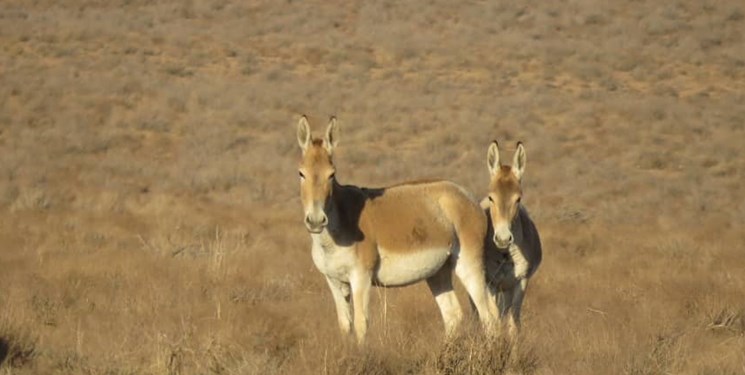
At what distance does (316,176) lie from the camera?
24.6 ft

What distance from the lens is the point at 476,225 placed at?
8.45 m

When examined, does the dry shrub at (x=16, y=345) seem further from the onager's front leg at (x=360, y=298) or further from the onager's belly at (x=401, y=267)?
the onager's belly at (x=401, y=267)

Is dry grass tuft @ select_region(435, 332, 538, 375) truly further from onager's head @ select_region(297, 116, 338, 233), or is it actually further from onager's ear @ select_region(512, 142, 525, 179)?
onager's ear @ select_region(512, 142, 525, 179)

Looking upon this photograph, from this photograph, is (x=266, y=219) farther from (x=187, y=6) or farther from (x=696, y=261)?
(x=187, y=6)

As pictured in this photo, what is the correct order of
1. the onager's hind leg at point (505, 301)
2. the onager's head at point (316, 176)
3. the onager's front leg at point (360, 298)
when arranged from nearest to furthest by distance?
the onager's head at point (316, 176) < the onager's front leg at point (360, 298) < the onager's hind leg at point (505, 301)

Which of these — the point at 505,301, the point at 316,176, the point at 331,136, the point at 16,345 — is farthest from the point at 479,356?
the point at 16,345

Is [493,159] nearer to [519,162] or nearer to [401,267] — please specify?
[519,162]

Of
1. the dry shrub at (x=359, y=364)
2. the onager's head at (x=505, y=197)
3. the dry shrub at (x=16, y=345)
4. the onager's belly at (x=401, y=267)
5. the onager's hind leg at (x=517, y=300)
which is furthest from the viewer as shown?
the onager's hind leg at (x=517, y=300)

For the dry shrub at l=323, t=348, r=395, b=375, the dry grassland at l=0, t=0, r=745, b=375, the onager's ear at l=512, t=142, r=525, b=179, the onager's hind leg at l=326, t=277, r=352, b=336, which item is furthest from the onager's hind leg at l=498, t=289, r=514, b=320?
the dry shrub at l=323, t=348, r=395, b=375

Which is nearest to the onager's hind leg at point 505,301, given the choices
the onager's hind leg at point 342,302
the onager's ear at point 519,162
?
the onager's ear at point 519,162

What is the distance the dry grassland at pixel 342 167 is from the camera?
8.09 metres

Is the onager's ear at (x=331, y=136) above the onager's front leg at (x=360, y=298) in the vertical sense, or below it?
above

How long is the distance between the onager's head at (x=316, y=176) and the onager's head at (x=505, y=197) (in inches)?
58.6

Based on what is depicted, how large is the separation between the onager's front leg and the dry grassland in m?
0.25
